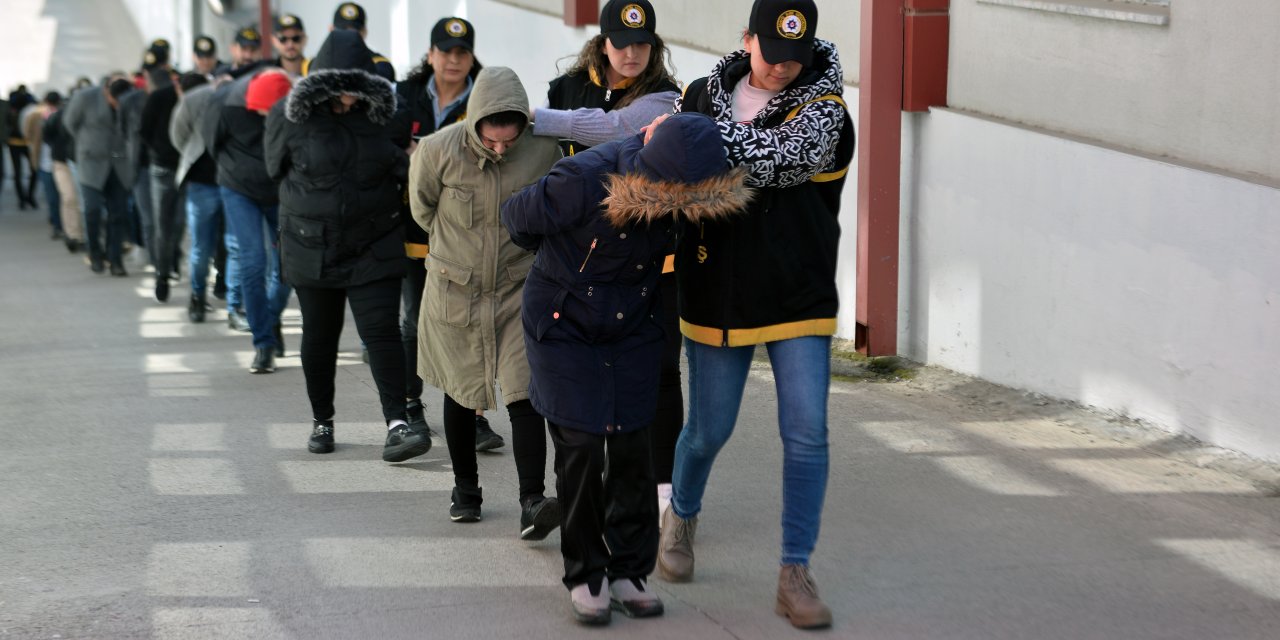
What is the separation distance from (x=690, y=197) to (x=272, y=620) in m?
1.83

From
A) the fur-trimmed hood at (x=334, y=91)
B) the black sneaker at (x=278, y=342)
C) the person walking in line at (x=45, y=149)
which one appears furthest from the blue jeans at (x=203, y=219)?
the person walking in line at (x=45, y=149)

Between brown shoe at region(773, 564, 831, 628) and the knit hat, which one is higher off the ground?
the knit hat

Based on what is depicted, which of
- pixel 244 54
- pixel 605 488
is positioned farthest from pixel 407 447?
pixel 244 54

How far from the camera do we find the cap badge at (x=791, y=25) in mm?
4574

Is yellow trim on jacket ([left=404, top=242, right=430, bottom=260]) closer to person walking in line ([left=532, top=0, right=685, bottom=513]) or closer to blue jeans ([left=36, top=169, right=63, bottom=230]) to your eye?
person walking in line ([left=532, top=0, right=685, bottom=513])

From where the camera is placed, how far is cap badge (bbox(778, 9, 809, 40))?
4.57 metres

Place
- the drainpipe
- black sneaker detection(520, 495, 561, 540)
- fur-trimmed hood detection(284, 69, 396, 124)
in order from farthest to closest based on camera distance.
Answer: the drainpipe
fur-trimmed hood detection(284, 69, 396, 124)
black sneaker detection(520, 495, 561, 540)

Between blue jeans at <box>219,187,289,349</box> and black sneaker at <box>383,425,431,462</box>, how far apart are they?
2721mm

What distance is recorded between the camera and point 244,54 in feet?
43.3

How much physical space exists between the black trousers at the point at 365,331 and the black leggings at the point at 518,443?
1161mm

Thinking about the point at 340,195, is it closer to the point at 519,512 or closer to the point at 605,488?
the point at 519,512

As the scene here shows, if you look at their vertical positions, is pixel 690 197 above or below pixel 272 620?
above

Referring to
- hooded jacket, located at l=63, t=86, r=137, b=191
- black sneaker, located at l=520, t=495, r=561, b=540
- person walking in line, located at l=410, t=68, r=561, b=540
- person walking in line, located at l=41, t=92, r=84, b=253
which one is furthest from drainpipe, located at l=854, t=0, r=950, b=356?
person walking in line, located at l=41, t=92, r=84, b=253

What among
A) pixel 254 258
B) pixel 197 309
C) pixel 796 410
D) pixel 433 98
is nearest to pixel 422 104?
pixel 433 98
